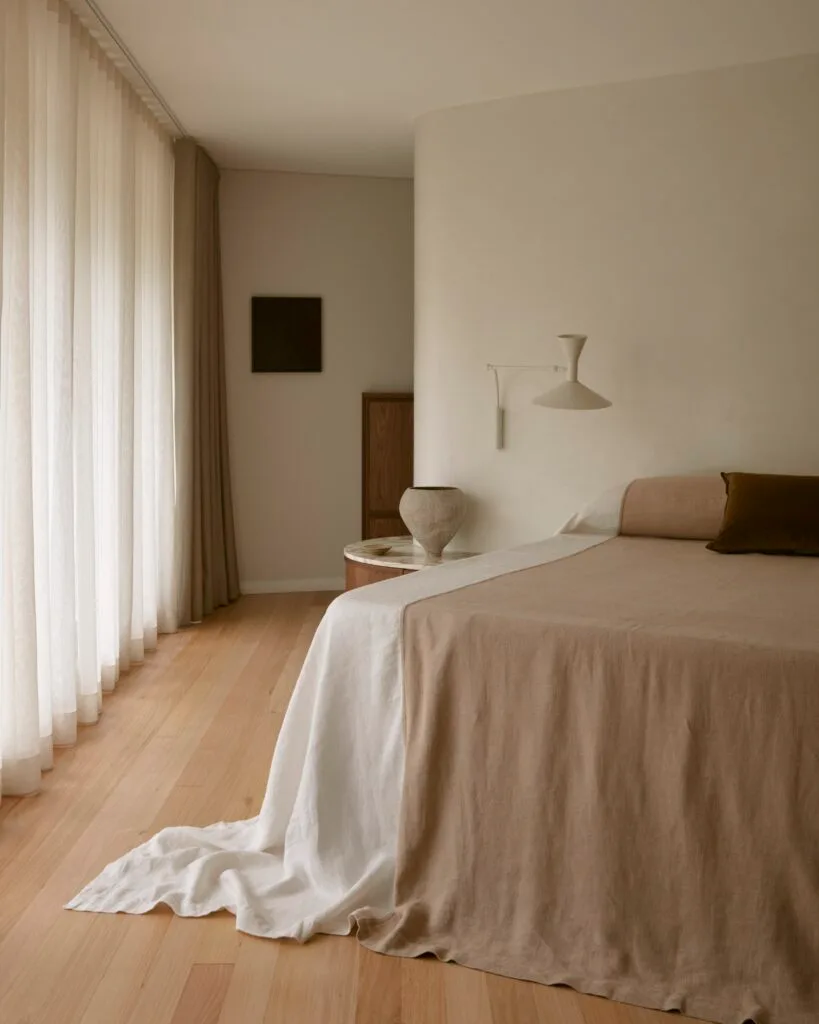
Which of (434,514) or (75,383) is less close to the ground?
(75,383)

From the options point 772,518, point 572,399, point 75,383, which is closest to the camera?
point 772,518

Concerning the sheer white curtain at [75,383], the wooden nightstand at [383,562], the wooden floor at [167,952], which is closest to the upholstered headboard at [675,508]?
the wooden nightstand at [383,562]

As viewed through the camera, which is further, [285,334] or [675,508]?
[285,334]

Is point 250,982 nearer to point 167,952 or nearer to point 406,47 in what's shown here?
point 167,952

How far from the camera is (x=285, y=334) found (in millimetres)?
5758

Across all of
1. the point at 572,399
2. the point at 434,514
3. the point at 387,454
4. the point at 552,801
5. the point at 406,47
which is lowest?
the point at 552,801

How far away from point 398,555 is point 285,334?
1.91 meters

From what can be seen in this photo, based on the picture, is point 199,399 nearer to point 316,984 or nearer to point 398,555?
point 398,555

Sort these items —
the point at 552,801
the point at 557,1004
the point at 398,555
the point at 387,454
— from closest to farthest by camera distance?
1. the point at 557,1004
2. the point at 552,801
3. the point at 398,555
4. the point at 387,454

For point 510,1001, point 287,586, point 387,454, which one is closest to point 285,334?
point 387,454

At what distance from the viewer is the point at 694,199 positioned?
4012mm

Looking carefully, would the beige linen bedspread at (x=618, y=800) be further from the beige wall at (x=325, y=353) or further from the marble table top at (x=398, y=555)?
the beige wall at (x=325, y=353)

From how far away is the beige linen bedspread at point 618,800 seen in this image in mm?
1808

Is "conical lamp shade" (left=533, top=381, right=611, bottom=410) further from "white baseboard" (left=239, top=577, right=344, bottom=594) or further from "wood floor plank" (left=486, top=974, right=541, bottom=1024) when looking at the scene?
"white baseboard" (left=239, top=577, right=344, bottom=594)
